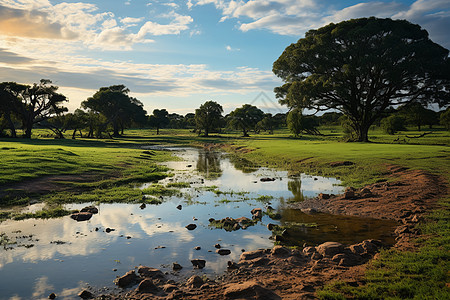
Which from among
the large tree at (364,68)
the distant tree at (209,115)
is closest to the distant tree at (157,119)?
the distant tree at (209,115)

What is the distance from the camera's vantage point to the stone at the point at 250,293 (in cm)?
684

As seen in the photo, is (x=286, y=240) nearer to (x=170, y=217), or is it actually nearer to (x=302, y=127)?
(x=170, y=217)

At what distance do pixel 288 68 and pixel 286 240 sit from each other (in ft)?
162

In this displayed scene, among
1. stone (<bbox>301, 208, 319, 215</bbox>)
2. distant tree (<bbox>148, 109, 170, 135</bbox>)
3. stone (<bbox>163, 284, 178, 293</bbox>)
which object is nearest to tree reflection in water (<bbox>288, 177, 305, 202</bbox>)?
stone (<bbox>301, 208, 319, 215</bbox>)

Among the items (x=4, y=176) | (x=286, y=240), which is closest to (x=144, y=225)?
(x=286, y=240)

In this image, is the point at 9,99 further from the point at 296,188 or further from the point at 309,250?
the point at 309,250

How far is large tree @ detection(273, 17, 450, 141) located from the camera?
4612 cm

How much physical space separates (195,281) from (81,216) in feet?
27.3

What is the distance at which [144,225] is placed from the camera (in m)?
12.8

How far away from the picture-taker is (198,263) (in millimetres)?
8844

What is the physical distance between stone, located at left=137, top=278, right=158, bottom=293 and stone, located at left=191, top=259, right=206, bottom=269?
1.55 metres

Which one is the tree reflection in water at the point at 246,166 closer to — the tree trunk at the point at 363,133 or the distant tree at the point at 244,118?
the tree trunk at the point at 363,133

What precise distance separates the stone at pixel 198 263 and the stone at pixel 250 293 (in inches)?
71.6

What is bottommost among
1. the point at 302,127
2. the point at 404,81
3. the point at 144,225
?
the point at 144,225
